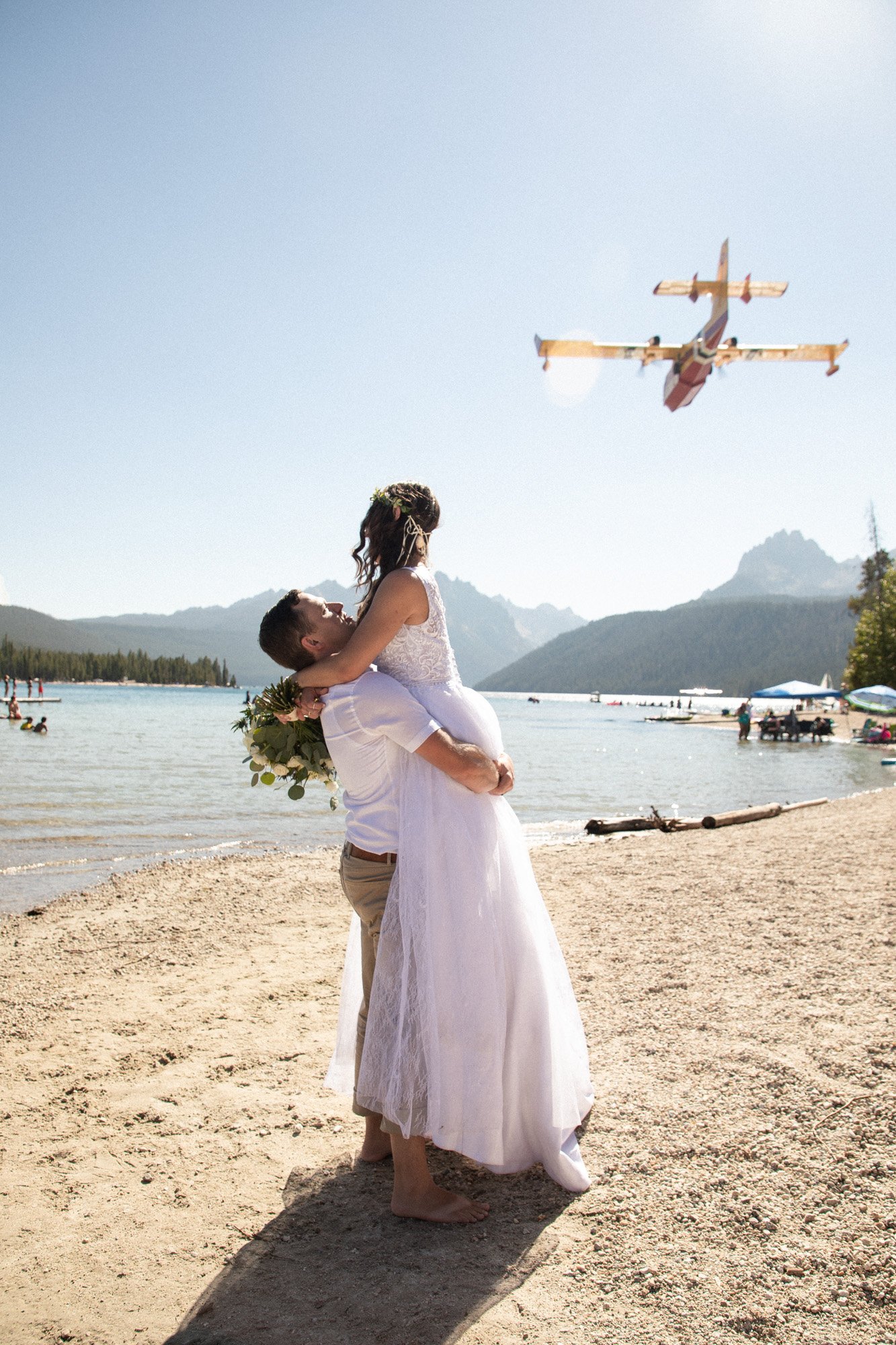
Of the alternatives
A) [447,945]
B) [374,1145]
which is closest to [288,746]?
[447,945]

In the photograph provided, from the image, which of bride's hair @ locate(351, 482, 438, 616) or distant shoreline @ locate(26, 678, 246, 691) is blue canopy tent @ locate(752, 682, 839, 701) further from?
distant shoreline @ locate(26, 678, 246, 691)

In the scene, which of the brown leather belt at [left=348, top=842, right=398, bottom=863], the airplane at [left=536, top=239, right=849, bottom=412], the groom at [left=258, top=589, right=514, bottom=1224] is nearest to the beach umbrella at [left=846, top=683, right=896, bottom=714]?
the airplane at [left=536, top=239, right=849, bottom=412]

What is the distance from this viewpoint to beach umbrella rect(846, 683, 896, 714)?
4316 centimetres

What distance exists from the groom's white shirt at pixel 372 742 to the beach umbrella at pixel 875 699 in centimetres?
4710

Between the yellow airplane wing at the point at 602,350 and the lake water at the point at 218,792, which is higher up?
the yellow airplane wing at the point at 602,350

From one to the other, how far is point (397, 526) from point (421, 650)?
0.44 metres

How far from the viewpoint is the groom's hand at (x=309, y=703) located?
9.05ft

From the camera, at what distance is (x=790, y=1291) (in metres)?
2.22

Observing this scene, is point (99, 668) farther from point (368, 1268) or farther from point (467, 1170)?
point (368, 1268)

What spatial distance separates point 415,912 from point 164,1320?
132 cm

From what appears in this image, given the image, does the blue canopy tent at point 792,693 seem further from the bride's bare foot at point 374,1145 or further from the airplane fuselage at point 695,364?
the bride's bare foot at point 374,1145

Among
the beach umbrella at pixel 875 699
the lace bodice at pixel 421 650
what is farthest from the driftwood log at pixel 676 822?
the beach umbrella at pixel 875 699

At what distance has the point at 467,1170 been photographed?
3070 mm

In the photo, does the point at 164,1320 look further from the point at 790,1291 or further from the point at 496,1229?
the point at 790,1291
